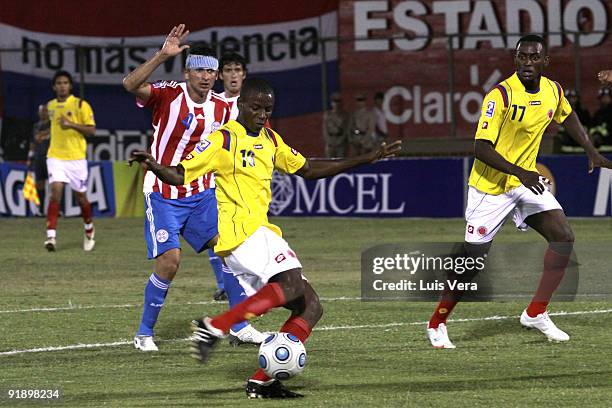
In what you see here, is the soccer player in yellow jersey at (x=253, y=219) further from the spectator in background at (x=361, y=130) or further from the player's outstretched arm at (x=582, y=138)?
the spectator in background at (x=361, y=130)

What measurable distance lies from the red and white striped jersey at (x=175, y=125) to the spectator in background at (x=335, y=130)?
60.0ft

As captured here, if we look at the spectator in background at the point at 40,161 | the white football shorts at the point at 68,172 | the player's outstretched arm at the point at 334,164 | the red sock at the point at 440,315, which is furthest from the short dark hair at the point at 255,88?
the spectator in background at the point at 40,161

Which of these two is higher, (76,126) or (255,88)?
(255,88)

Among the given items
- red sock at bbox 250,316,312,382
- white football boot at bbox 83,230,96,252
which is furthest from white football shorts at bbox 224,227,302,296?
white football boot at bbox 83,230,96,252

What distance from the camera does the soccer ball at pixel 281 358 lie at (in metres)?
8.37

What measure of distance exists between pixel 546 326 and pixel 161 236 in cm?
301

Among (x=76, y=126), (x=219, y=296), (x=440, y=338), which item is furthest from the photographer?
(x=76, y=126)

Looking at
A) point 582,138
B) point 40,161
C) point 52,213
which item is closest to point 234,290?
point 582,138

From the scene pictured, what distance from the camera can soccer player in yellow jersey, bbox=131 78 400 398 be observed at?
8.59 m

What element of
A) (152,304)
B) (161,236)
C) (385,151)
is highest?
(385,151)

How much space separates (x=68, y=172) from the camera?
64.8 feet

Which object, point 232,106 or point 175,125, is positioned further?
point 232,106

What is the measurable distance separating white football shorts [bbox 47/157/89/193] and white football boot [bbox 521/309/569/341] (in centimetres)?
993

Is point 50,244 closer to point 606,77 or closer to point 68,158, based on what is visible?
point 68,158
